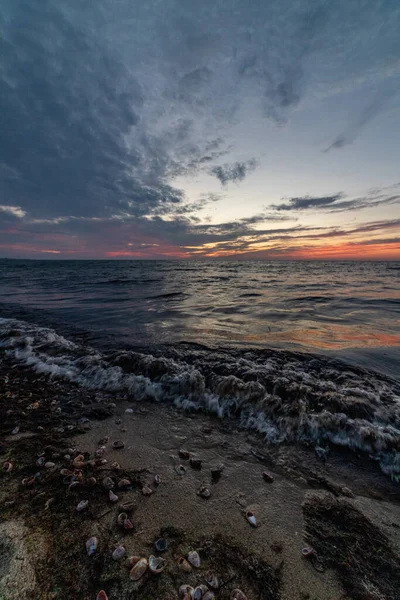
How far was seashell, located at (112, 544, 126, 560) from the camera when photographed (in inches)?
85.0

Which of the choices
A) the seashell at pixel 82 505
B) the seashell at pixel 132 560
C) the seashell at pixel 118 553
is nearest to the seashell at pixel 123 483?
the seashell at pixel 82 505

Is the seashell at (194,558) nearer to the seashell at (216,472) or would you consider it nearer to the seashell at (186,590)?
the seashell at (186,590)

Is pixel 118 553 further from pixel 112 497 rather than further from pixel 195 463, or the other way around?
pixel 195 463

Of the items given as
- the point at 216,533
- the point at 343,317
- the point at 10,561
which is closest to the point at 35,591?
the point at 10,561

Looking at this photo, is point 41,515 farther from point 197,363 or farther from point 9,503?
point 197,363

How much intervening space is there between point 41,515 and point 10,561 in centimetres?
46

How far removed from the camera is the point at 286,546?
7.65 feet

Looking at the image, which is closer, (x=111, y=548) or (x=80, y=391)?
(x=111, y=548)

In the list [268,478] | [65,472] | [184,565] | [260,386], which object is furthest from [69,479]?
[260,386]

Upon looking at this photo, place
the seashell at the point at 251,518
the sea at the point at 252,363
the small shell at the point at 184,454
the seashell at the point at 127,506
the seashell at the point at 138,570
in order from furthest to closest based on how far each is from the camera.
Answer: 1. the sea at the point at 252,363
2. the small shell at the point at 184,454
3. the seashell at the point at 127,506
4. the seashell at the point at 251,518
5. the seashell at the point at 138,570

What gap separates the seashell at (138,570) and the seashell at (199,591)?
1.46ft

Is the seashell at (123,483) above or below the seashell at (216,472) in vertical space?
above

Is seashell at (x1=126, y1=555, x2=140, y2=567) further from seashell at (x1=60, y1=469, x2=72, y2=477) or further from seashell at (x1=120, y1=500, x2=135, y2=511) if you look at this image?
seashell at (x1=60, y1=469, x2=72, y2=477)

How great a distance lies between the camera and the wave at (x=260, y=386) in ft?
13.5
